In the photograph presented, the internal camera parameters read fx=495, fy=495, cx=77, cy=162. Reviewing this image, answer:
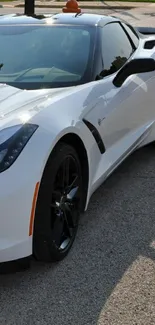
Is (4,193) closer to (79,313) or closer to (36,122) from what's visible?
(36,122)

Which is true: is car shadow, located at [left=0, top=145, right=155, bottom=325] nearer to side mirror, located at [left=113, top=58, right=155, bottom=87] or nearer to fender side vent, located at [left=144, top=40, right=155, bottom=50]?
side mirror, located at [left=113, top=58, right=155, bottom=87]

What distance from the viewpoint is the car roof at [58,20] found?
4.18 m

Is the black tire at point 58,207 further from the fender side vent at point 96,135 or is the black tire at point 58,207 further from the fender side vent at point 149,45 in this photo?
the fender side vent at point 149,45

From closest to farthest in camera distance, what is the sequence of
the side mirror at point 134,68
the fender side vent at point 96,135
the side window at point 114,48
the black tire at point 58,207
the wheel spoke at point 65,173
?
the black tire at point 58,207, the wheel spoke at point 65,173, the fender side vent at point 96,135, the side mirror at point 134,68, the side window at point 114,48

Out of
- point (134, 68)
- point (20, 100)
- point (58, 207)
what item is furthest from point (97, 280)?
point (134, 68)

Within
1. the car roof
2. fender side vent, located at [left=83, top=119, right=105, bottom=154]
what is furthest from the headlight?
the car roof

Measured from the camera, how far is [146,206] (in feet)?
12.7

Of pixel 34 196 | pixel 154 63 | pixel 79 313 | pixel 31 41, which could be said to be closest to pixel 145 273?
pixel 79 313

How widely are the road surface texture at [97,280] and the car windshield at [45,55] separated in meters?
1.04

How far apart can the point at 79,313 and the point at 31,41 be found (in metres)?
2.28

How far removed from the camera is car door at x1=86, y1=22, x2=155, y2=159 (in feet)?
11.6

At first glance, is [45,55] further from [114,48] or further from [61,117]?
[61,117]

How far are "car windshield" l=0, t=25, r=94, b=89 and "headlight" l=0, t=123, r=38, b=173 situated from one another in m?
Answer: 0.81

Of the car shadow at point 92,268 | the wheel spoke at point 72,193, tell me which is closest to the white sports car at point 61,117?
the wheel spoke at point 72,193
